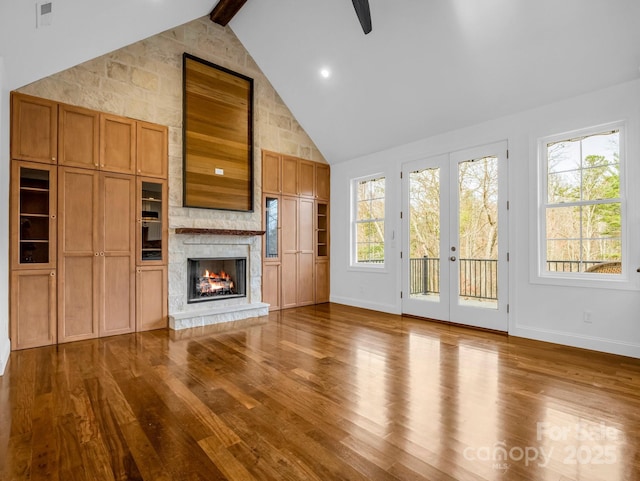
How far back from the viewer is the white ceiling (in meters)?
3.46

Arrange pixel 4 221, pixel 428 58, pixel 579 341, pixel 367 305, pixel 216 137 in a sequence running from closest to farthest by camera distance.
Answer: pixel 4 221 < pixel 579 341 < pixel 428 58 < pixel 216 137 < pixel 367 305

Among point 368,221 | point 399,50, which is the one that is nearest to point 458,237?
point 368,221

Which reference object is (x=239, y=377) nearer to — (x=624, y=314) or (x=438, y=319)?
(x=438, y=319)

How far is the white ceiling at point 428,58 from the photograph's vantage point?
3.46 metres

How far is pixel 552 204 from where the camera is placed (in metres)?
4.15

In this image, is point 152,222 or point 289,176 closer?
point 152,222

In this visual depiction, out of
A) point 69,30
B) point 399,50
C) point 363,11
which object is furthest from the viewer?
point 399,50

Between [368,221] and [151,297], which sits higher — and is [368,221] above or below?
above

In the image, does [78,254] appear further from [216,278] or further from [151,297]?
[216,278]

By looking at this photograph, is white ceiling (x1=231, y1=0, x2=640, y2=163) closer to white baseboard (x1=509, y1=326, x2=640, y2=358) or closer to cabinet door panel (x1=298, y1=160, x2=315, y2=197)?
cabinet door panel (x1=298, y1=160, x2=315, y2=197)

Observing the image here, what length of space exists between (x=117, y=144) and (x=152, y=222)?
107 cm

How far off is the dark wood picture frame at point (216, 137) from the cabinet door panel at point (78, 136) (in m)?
1.10

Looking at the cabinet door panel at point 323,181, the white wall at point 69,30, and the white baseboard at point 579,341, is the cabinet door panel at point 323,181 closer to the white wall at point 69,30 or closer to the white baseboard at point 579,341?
the white wall at point 69,30

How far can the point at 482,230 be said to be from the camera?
4781 mm
